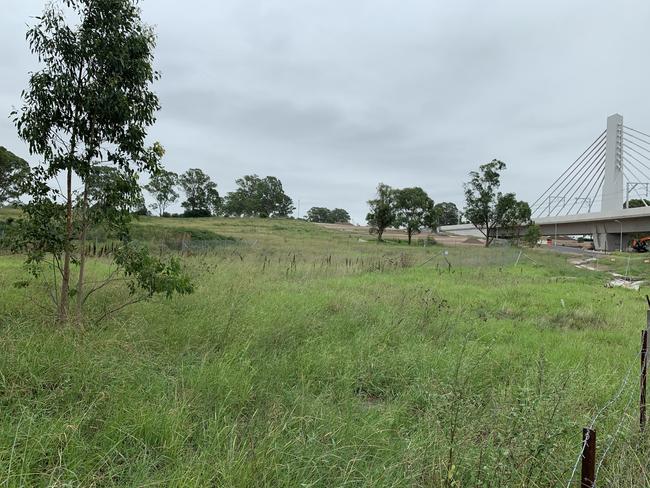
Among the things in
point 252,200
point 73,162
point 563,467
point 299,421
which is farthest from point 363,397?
point 252,200

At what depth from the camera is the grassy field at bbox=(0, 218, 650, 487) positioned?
2.34 metres

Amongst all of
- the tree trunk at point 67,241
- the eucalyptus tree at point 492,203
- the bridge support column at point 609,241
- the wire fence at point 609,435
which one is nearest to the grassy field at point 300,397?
the wire fence at point 609,435

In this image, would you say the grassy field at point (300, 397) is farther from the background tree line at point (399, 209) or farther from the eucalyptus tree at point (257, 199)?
the eucalyptus tree at point (257, 199)

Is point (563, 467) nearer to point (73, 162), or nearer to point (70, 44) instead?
point (73, 162)

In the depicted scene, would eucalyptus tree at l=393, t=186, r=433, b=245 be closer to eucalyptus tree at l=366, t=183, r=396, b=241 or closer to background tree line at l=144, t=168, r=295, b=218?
eucalyptus tree at l=366, t=183, r=396, b=241

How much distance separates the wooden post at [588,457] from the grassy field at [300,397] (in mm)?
442

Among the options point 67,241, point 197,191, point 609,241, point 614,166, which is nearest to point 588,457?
point 67,241

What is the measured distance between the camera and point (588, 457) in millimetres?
1807

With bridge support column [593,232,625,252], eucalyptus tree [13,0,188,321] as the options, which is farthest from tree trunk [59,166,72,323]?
bridge support column [593,232,625,252]

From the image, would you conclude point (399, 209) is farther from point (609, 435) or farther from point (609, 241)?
point (609, 435)

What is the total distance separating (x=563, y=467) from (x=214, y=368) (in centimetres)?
292

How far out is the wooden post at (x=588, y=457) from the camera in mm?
1776

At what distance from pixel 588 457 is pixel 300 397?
217 centimetres

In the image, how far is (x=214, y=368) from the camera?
12.1ft
